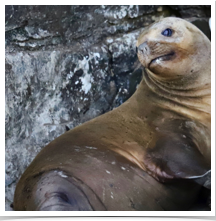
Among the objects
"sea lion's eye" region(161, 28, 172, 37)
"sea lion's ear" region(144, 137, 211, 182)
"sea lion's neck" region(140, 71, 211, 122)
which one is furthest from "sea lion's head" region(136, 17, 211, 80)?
"sea lion's ear" region(144, 137, 211, 182)

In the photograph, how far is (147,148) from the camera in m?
2.82

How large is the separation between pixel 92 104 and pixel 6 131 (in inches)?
37.5

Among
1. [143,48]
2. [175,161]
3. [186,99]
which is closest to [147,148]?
[175,161]

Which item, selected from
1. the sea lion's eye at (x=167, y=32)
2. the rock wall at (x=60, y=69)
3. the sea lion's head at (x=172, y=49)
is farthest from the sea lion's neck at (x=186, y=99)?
the rock wall at (x=60, y=69)

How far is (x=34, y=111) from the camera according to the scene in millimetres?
3523

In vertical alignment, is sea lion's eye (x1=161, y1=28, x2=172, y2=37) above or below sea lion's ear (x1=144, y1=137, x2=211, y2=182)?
above

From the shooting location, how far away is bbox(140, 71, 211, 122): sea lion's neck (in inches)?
123

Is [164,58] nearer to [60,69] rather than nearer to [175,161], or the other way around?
[175,161]

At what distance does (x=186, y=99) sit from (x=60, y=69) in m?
1.28

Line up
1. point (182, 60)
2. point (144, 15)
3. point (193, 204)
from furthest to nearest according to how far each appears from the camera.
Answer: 1. point (144, 15)
2. point (182, 60)
3. point (193, 204)

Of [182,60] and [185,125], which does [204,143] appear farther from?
[182,60]

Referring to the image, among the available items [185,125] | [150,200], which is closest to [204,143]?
[185,125]

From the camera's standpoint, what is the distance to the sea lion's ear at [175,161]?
264 centimetres

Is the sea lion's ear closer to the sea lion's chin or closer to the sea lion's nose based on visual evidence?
the sea lion's chin
